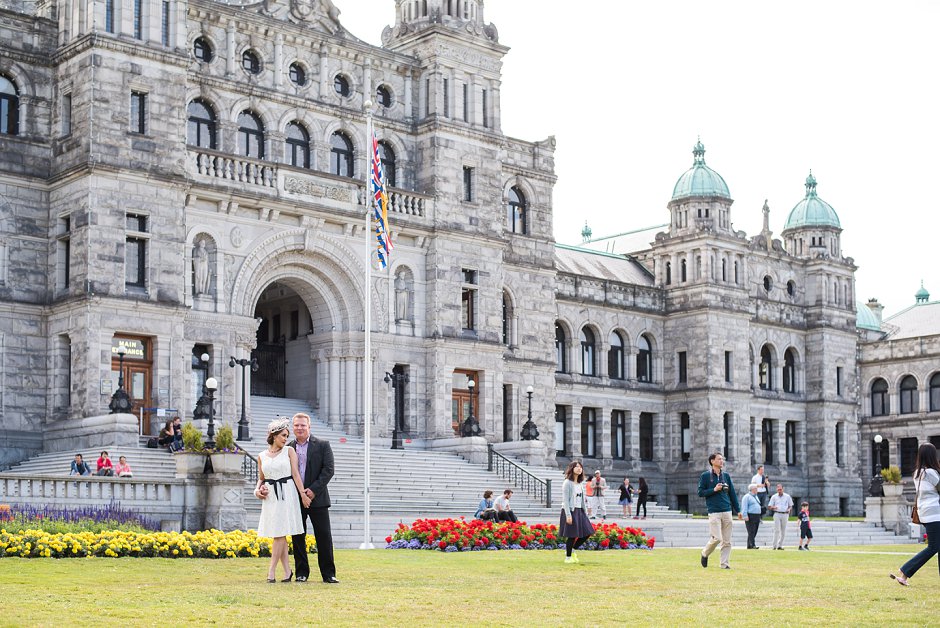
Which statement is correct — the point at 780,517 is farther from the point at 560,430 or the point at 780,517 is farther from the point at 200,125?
the point at 560,430

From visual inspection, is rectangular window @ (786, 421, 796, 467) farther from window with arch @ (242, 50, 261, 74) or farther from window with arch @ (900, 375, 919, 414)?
window with arch @ (242, 50, 261, 74)

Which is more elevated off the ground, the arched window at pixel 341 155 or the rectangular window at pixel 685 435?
the arched window at pixel 341 155

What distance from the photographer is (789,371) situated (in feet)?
230

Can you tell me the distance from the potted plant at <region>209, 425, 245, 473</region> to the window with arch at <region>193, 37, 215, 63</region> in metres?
17.6

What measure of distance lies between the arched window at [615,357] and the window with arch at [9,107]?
30.2m

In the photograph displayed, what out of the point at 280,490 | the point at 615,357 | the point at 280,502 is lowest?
the point at 280,502

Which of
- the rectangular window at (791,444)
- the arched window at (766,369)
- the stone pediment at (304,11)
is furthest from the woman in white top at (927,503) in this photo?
the rectangular window at (791,444)

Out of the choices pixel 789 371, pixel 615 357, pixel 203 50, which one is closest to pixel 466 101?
pixel 203 50

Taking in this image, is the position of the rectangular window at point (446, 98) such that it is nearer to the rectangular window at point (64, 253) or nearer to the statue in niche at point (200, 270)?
the statue in niche at point (200, 270)

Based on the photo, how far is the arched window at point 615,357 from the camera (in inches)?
2490

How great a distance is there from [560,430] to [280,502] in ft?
143

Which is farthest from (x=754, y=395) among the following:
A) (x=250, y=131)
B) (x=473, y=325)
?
(x=250, y=131)

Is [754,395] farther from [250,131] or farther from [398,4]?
[250,131]

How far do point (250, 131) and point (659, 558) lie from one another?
23872 mm
